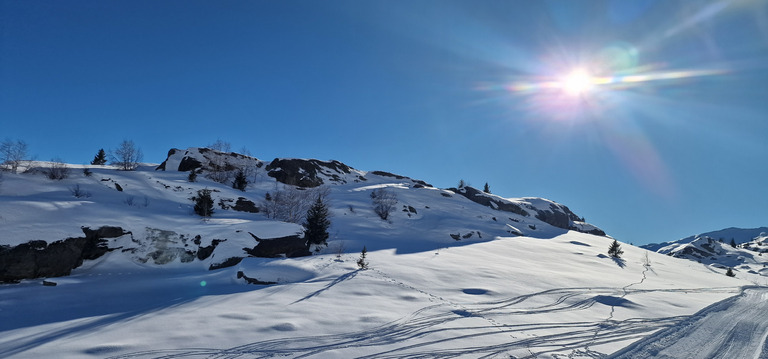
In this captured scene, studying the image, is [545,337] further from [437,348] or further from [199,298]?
[199,298]

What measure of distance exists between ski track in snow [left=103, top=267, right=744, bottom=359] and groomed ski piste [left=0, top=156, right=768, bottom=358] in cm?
4

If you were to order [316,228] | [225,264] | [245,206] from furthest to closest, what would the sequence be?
[245,206]
[316,228]
[225,264]

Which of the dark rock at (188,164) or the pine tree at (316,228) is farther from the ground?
the dark rock at (188,164)

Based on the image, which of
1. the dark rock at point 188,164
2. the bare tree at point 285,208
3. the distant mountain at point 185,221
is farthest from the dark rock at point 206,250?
the dark rock at point 188,164

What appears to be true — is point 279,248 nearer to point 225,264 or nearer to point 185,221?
point 225,264

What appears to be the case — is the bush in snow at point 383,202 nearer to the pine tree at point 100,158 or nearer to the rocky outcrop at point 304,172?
the rocky outcrop at point 304,172

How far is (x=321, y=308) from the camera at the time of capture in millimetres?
7070

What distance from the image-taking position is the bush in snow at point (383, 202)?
102 feet

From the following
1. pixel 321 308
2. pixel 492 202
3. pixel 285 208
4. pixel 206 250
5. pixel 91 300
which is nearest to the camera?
pixel 321 308

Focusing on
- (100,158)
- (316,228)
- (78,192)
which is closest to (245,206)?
(316,228)

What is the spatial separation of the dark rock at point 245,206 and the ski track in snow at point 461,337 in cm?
1761

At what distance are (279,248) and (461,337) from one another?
10.6 metres

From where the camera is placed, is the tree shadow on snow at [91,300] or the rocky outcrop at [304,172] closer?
the tree shadow on snow at [91,300]

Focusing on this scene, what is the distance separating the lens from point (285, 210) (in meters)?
23.5
